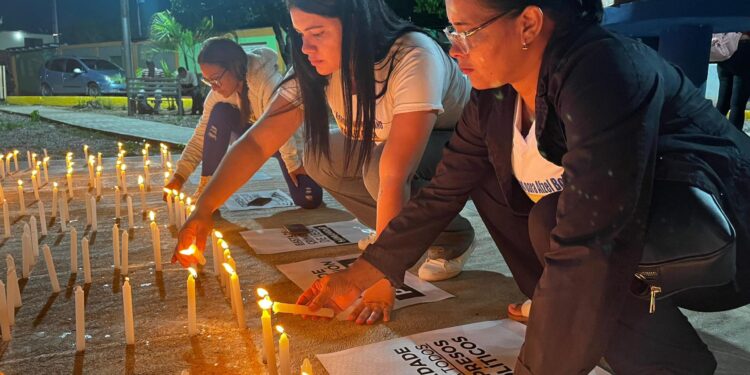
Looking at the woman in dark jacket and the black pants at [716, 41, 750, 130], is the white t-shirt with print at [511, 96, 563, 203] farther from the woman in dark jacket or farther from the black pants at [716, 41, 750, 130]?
the black pants at [716, 41, 750, 130]

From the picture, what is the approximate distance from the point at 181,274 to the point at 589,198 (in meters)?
1.84

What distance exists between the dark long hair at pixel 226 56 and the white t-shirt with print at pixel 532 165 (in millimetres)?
2227

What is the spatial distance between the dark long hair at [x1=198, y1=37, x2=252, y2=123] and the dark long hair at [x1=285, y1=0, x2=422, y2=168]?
1.26m

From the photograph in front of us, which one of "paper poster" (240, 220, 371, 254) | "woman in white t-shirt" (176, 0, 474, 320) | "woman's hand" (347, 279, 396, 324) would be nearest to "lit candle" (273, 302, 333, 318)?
"woman's hand" (347, 279, 396, 324)

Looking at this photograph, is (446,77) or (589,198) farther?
(446,77)

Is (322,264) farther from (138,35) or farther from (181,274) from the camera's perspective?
(138,35)

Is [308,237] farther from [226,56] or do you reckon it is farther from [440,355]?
[440,355]

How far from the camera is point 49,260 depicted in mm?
2232

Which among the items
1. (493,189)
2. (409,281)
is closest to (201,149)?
(409,281)

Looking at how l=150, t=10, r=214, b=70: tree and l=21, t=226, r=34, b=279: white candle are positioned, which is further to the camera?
l=150, t=10, r=214, b=70: tree

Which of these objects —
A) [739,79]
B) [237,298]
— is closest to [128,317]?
[237,298]

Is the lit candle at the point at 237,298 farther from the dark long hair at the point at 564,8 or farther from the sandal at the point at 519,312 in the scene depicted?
the dark long hair at the point at 564,8

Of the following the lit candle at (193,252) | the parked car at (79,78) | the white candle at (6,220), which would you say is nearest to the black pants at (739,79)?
the lit candle at (193,252)

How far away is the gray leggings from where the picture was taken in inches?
96.6
